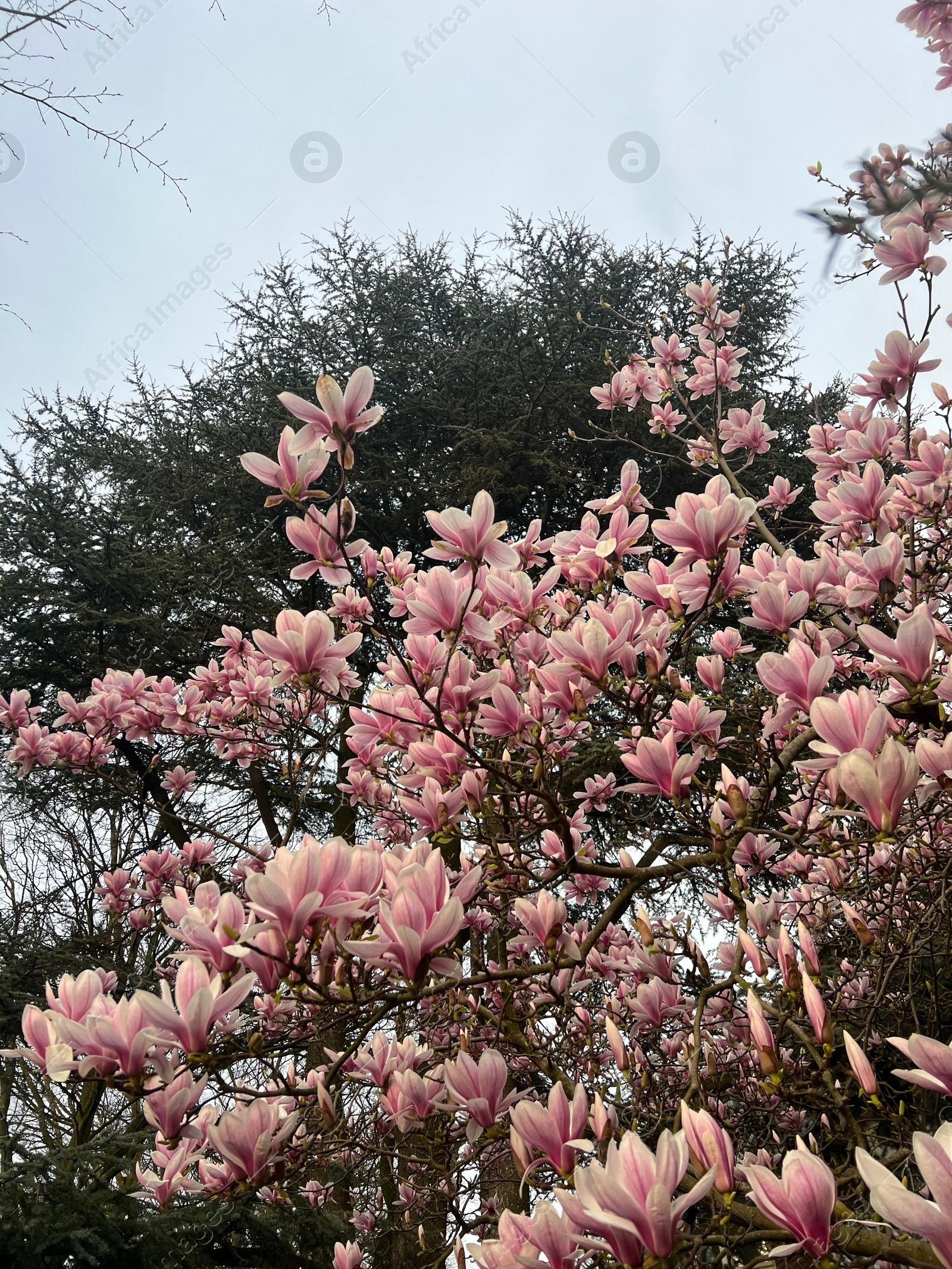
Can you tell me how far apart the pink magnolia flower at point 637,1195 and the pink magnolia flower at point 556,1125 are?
0.32 m

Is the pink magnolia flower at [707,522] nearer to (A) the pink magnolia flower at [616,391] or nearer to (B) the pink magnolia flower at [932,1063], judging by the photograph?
(B) the pink magnolia flower at [932,1063]

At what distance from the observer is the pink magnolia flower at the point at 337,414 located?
1.28m

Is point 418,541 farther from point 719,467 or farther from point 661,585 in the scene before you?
point 661,585

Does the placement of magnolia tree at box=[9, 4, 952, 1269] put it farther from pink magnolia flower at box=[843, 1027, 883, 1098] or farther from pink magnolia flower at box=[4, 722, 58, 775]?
pink magnolia flower at box=[4, 722, 58, 775]

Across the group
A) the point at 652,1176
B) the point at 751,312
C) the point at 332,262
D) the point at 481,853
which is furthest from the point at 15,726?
the point at 751,312

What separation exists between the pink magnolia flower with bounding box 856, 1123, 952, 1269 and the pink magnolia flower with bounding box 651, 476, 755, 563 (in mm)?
1066

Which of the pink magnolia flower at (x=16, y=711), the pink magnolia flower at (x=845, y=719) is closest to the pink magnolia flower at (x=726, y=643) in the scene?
the pink magnolia flower at (x=845, y=719)

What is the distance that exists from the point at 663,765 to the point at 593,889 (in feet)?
4.37

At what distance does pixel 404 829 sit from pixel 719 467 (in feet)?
5.83

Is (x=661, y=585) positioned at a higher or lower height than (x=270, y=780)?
lower

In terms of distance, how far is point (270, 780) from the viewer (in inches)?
265

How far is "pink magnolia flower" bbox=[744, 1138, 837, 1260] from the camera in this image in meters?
0.84

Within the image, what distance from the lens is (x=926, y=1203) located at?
26.0 inches

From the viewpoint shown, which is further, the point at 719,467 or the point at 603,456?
the point at 603,456
